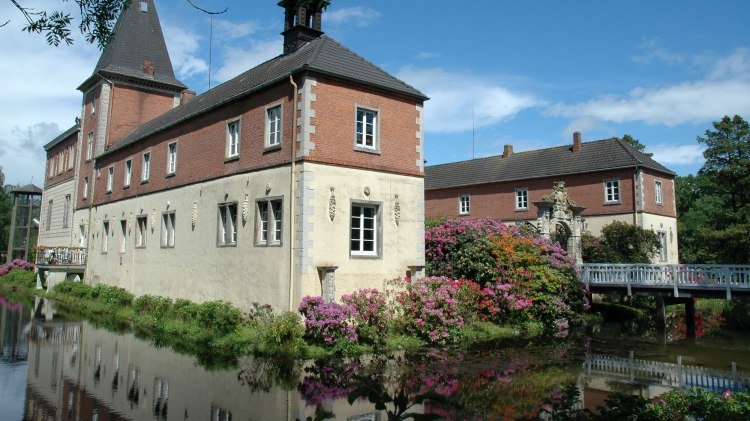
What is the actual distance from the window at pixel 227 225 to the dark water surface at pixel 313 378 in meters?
4.19

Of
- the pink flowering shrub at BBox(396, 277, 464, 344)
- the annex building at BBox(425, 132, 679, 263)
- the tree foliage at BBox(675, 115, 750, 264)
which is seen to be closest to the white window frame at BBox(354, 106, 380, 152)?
the pink flowering shrub at BBox(396, 277, 464, 344)

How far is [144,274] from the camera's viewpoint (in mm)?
24156

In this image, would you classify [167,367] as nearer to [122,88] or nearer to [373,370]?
[373,370]

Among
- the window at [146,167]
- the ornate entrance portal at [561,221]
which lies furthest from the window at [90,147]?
the ornate entrance portal at [561,221]

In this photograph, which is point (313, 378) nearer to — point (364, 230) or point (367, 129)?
point (364, 230)

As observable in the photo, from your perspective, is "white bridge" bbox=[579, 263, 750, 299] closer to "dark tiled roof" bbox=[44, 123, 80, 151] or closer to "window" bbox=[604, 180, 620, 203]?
"window" bbox=[604, 180, 620, 203]

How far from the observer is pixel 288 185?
16172 millimetres

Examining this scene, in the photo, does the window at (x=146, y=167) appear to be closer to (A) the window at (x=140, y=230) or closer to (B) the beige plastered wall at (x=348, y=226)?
(A) the window at (x=140, y=230)

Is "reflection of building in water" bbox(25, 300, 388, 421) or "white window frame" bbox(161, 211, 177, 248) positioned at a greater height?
"white window frame" bbox(161, 211, 177, 248)

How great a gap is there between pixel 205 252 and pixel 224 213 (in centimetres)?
168

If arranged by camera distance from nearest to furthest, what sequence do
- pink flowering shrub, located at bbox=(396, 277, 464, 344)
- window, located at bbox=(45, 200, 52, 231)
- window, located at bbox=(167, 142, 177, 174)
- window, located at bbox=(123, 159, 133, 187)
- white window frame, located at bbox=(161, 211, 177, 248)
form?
pink flowering shrub, located at bbox=(396, 277, 464, 344) → white window frame, located at bbox=(161, 211, 177, 248) → window, located at bbox=(167, 142, 177, 174) → window, located at bbox=(123, 159, 133, 187) → window, located at bbox=(45, 200, 52, 231)

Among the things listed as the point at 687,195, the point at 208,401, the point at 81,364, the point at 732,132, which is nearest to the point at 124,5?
the point at 208,401

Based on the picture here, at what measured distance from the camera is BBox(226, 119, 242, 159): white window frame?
61.9 feet

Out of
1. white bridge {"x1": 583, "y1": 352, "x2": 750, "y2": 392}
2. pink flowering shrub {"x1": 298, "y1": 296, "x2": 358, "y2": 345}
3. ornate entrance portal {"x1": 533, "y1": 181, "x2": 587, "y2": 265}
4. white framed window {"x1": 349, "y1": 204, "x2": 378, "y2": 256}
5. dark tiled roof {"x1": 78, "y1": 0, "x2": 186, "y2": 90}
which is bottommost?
white bridge {"x1": 583, "y1": 352, "x2": 750, "y2": 392}
